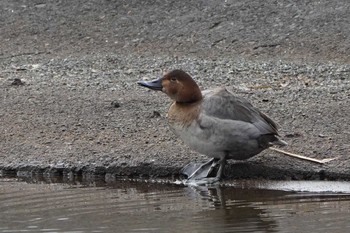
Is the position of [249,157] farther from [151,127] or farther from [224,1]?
[224,1]

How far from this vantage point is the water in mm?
6281

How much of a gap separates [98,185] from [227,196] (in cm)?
105

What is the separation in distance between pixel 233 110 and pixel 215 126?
0.23m

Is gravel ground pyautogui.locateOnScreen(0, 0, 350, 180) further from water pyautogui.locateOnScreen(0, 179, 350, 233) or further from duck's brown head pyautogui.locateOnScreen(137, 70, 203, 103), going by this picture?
duck's brown head pyautogui.locateOnScreen(137, 70, 203, 103)

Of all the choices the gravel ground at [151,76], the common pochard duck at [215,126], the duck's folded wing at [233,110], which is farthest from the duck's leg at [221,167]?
the duck's folded wing at [233,110]

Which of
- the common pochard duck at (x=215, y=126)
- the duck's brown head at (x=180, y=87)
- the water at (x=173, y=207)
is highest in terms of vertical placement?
the duck's brown head at (x=180, y=87)

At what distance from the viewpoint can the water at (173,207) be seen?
6281 mm

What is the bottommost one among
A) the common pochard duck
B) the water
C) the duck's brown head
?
the water

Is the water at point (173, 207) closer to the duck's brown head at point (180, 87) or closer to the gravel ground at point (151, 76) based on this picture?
the gravel ground at point (151, 76)

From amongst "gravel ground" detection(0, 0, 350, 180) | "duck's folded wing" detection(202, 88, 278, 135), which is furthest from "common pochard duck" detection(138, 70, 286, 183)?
"gravel ground" detection(0, 0, 350, 180)

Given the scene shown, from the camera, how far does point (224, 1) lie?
1408 cm

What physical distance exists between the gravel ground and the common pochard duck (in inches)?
8.2

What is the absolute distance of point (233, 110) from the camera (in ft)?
24.8

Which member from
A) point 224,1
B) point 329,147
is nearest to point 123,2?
point 224,1
